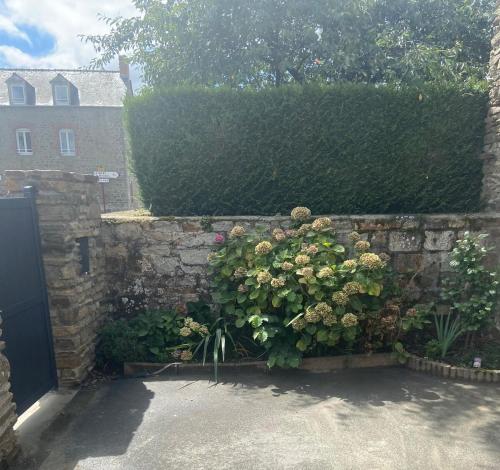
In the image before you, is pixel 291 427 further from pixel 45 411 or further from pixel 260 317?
pixel 45 411

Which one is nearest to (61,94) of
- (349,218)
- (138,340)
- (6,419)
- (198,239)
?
(198,239)

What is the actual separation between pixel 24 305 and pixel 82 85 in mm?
24137

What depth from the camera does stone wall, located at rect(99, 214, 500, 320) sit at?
14.1 ft

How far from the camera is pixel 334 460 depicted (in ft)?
7.95

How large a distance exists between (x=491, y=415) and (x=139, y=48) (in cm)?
733

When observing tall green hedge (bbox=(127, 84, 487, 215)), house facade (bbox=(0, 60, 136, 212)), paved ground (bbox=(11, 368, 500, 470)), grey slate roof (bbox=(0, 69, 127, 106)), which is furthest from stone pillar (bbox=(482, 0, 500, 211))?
grey slate roof (bbox=(0, 69, 127, 106))

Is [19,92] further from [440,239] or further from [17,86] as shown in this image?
[440,239]

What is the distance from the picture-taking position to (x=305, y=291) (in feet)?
12.2

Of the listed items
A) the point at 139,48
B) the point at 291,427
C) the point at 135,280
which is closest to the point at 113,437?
the point at 291,427

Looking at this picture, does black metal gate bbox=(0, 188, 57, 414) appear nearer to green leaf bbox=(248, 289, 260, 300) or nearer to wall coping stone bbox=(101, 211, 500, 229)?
wall coping stone bbox=(101, 211, 500, 229)

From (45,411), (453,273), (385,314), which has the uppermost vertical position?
(453,273)

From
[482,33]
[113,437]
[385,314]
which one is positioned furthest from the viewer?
[482,33]

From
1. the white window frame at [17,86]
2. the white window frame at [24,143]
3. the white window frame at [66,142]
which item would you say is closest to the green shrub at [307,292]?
the white window frame at [66,142]

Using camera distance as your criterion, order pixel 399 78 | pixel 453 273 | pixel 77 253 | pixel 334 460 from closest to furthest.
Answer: pixel 334 460 < pixel 77 253 < pixel 453 273 < pixel 399 78
